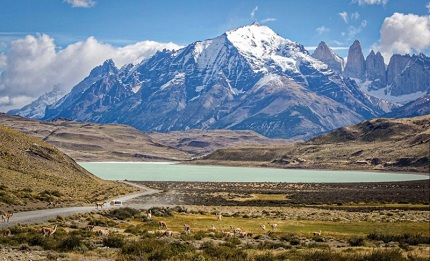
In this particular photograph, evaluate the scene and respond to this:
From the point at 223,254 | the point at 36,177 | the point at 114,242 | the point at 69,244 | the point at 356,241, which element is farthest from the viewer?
the point at 36,177

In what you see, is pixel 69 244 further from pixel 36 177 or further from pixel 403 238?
pixel 36 177

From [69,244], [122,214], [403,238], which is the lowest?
[403,238]

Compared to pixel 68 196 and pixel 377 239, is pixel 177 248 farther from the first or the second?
pixel 68 196

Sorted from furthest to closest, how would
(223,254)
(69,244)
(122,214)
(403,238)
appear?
(122,214) → (403,238) → (69,244) → (223,254)

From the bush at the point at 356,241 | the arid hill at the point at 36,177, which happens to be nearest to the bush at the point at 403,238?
the bush at the point at 356,241

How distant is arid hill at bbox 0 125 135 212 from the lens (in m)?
60.3

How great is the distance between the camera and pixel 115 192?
96.6 m

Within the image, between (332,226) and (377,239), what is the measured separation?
1201 cm

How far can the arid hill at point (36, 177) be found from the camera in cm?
6032

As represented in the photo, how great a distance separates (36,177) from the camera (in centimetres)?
8312

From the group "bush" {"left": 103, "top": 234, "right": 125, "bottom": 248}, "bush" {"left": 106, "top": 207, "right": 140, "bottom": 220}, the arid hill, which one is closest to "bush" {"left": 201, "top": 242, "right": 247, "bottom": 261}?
"bush" {"left": 103, "top": 234, "right": 125, "bottom": 248}

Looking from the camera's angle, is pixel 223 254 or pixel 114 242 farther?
pixel 114 242

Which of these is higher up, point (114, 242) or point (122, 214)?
point (114, 242)

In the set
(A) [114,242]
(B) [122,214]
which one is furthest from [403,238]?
(B) [122,214]
